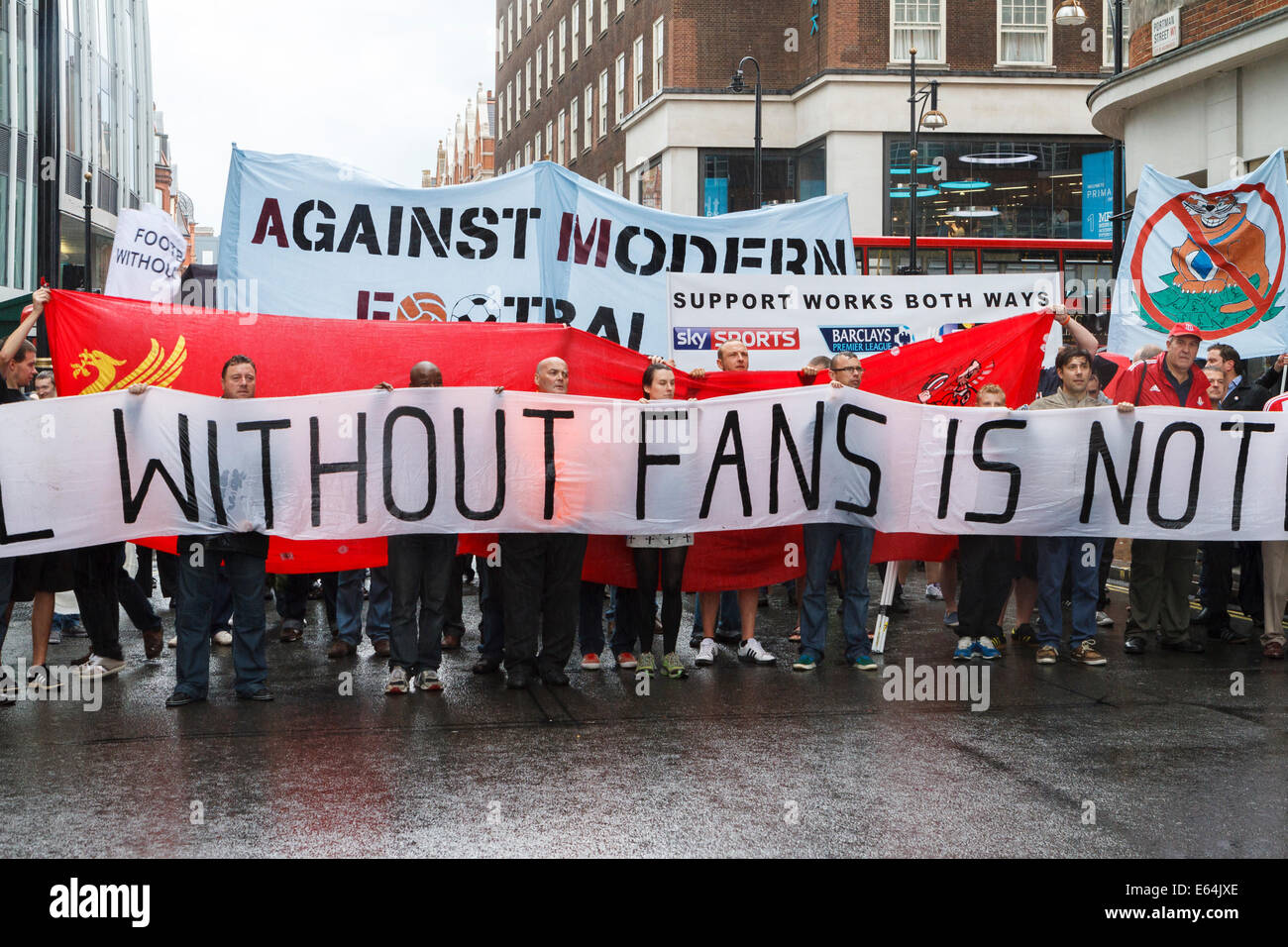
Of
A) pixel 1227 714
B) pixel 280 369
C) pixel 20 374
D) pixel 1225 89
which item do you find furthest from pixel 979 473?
pixel 1225 89

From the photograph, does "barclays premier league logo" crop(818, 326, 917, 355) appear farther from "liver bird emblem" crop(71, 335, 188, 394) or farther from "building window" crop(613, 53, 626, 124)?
"building window" crop(613, 53, 626, 124)

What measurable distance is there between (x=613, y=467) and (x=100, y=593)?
3262 mm

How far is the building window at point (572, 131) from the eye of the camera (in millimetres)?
52469

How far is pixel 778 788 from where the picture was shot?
5.66 meters

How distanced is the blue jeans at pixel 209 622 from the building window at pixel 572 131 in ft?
153

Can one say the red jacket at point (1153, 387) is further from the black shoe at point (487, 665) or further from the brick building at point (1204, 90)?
the brick building at point (1204, 90)

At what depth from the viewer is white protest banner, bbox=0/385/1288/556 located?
7629 mm

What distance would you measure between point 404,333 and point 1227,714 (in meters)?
5.75

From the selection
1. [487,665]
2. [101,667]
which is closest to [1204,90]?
[487,665]

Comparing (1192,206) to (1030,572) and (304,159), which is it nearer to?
(1030,572)

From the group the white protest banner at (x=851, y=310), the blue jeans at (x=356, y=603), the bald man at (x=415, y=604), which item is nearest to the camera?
the bald man at (x=415, y=604)

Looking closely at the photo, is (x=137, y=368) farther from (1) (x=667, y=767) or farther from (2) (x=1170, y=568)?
(2) (x=1170, y=568)

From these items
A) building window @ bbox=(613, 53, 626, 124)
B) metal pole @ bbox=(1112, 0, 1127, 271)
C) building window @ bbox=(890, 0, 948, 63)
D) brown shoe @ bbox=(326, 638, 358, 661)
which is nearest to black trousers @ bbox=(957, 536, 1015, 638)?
brown shoe @ bbox=(326, 638, 358, 661)

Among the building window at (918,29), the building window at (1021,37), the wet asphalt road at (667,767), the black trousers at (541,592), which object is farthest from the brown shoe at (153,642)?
the building window at (1021,37)
